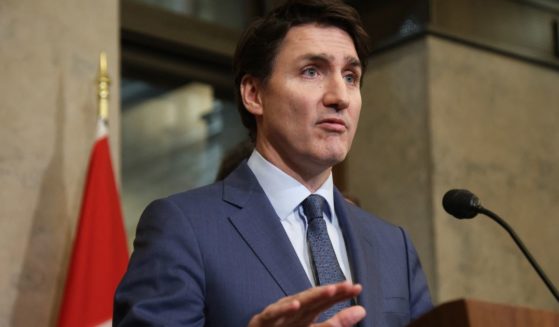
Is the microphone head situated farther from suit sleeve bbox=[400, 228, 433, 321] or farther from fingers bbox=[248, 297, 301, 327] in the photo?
fingers bbox=[248, 297, 301, 327]

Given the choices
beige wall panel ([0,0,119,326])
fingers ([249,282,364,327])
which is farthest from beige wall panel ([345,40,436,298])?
fingers ([249,282,364,327])

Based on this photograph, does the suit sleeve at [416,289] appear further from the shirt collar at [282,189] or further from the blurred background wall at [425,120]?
the blurred background wall at [425,120]

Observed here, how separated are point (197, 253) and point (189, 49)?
368cm

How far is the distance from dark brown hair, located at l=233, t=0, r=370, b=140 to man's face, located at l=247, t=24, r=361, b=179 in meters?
0.02

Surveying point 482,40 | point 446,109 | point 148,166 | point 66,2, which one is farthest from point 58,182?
point 482,40

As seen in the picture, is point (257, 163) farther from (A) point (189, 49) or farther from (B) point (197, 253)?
(A) point (189, 49)

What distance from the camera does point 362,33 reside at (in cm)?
273

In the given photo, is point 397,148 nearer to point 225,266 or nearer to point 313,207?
point 313,207

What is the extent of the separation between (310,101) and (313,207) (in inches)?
10.4

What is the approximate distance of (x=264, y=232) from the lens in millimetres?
2414

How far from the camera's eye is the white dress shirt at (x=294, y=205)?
250 cm

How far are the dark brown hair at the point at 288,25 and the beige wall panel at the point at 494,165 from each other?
9.37ft

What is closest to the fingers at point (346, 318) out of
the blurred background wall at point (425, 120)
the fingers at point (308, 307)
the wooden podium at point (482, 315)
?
the fingers at point (308, 307)

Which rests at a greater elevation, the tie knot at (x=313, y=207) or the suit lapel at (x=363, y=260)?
the tie knot at (x=313, y=207)
